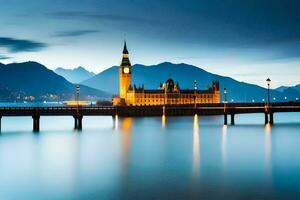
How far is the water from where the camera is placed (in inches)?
1454

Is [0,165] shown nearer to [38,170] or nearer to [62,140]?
[38,170]

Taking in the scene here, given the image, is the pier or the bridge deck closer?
the bridge deck

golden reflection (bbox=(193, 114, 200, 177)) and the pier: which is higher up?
the pier

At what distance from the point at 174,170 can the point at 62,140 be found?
33872 mm

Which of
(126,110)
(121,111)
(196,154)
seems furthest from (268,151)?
(126,110)

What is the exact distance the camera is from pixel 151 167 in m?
48.9

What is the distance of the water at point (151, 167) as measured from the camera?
36938 millimetres

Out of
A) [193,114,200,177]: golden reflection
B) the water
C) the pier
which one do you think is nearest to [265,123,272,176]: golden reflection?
the water

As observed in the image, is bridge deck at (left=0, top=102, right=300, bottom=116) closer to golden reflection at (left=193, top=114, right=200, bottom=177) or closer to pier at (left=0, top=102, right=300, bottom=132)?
pier at (left=0, top=102, right=300, bottom=132)

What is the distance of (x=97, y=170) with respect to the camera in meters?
47.1

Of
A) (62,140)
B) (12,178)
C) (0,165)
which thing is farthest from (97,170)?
(62,140)

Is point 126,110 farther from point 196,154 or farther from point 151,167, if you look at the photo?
point 151,167

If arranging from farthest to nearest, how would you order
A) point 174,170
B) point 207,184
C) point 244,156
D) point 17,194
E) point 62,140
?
1. point 62,140
2. point 244,156
3. point 174,170
4. point 207,184
5. point 17,194

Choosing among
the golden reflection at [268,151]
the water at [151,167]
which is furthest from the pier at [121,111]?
the golden reflection at [268,151]
